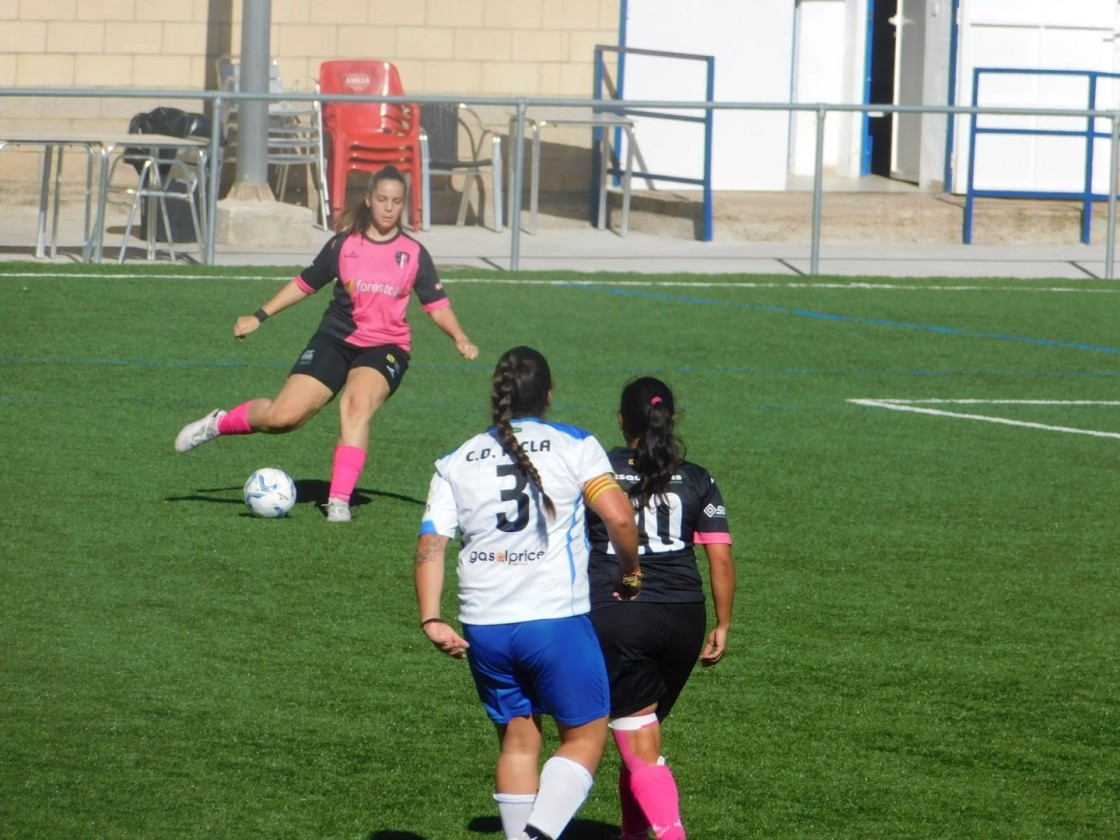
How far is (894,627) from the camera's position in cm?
770

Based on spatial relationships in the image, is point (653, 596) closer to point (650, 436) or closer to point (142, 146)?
point (650, 436)

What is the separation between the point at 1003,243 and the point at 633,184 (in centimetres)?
424

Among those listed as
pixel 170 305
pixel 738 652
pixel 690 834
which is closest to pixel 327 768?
pixel 690 834

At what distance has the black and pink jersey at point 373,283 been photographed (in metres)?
9.20

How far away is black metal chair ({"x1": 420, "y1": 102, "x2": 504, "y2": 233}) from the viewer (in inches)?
808

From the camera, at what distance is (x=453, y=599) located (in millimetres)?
8000

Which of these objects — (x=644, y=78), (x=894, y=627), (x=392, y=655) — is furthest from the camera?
(x=644, y=78)

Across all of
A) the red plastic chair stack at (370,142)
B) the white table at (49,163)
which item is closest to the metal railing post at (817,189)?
the red plastic chair stack at (370,142)

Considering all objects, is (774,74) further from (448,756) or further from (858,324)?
(448,756)

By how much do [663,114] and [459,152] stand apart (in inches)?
90.6

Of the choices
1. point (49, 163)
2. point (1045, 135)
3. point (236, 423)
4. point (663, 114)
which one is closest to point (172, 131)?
point (49, 163)

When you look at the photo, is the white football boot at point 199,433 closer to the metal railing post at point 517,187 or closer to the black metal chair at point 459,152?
the metal railing post at point 517,187

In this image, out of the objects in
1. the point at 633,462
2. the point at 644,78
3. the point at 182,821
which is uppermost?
the point at 644,78

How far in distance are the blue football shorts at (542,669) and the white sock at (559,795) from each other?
0.12m
